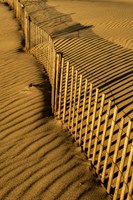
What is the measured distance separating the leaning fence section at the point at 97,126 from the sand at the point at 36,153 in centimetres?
18

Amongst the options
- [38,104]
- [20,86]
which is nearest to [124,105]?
[38,104]

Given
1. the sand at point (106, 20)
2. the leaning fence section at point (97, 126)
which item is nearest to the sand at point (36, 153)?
the leaning fence section at point (97, 126)

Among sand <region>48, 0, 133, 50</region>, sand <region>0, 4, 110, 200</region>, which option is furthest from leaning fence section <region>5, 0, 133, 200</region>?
sand <region>48, 0, 133, 50</region>

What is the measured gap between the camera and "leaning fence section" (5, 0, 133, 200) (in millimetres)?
3750

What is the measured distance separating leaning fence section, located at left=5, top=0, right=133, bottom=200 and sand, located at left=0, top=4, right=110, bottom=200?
18 cm

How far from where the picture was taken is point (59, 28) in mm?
14281

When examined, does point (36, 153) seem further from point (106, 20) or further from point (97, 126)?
point (106, 20)

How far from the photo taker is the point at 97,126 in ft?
14.5

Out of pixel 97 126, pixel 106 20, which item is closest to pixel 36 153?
pixel 97 126

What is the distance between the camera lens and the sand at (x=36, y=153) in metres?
4.02

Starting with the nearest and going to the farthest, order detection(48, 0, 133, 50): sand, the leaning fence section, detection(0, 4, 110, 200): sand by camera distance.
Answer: the leaning fence section < detection(0, 4, 110, 200): sand < detection(48, 0, 133, 50): sand

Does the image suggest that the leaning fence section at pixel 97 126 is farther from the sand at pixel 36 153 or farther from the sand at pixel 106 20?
the sand at pixel 106 20

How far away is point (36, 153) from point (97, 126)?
1.04 metres

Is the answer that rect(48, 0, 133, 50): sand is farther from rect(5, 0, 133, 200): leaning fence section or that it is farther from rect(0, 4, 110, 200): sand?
rect(0, 4, 110, 200): sand
